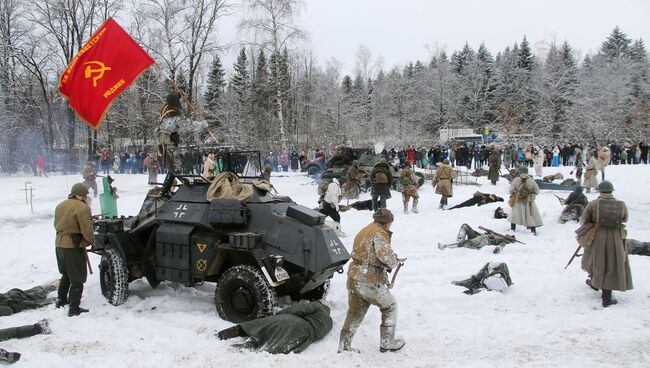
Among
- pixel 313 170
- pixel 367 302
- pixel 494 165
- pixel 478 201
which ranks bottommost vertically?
pixel 367 302

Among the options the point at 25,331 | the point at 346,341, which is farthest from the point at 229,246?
the point at 25,331

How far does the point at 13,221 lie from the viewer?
A: 15727 millimetres

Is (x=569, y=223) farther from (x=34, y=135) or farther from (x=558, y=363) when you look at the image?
(x=34, y=135)

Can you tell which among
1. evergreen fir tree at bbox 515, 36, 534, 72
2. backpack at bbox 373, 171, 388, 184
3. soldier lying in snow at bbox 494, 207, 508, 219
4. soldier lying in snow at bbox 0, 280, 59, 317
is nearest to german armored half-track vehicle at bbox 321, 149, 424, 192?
backpack at bbox 373, 171, 388, 184

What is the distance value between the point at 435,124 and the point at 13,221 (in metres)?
45.9

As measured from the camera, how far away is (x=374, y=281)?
6.08m

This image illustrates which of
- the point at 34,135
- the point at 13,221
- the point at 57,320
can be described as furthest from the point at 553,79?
the point at 57,320

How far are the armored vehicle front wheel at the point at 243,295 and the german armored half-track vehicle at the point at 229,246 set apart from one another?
0.04 ft

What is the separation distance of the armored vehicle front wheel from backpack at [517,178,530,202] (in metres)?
8.07

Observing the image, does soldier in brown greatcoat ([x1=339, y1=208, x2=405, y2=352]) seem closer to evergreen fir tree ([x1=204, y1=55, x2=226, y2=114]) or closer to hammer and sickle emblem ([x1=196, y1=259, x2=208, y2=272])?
hammer and sickle emblem ([x1=196, y1=259, x2=208, y2=272])

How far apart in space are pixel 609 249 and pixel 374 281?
4.05 m

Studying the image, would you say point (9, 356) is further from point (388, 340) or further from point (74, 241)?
point (388, 340)

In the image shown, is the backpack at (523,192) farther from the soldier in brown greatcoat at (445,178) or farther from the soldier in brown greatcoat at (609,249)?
the soldier in brown greatcoat at (609,249)

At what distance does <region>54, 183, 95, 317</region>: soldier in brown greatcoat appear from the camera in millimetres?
7582
